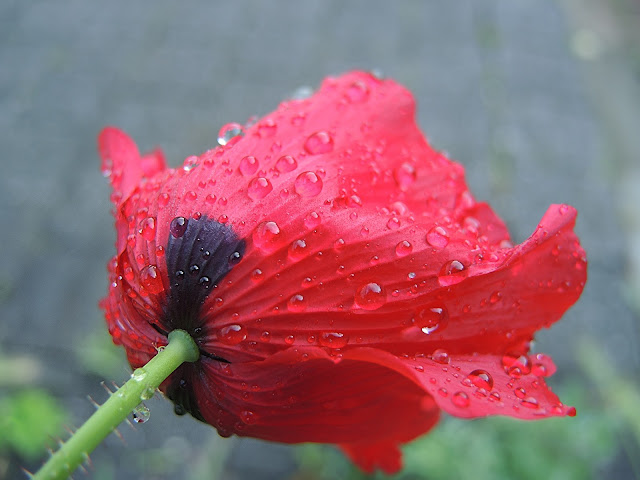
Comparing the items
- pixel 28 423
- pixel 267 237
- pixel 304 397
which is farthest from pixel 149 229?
pixel 28 423

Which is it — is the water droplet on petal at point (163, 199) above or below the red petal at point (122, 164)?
below

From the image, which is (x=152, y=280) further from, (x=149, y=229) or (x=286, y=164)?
(x=286, y=164)

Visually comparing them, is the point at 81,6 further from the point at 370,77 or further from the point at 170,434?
the point at 370,77

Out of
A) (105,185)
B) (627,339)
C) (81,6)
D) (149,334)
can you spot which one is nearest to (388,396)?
(149,334)

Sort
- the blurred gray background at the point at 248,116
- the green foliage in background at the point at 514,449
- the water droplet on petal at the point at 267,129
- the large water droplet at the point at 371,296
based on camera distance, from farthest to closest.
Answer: the blurred gray background at the point at 248,116 < the green foliage in background at the point at 514,449 < the water droplet on petal at the point at 267,129 < the large water droplet at the point at 371,296

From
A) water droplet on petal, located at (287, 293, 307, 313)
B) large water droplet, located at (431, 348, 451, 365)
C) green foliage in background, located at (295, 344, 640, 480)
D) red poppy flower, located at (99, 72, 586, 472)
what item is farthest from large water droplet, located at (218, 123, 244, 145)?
green foliage in background, located at (295, 344, 640, 480)

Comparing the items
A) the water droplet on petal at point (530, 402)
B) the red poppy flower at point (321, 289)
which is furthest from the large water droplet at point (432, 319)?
the water droplet on petal at point (530, 402)

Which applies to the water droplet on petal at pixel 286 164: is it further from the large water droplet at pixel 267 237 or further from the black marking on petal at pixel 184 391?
the black marking on petal at pixel 184 391
